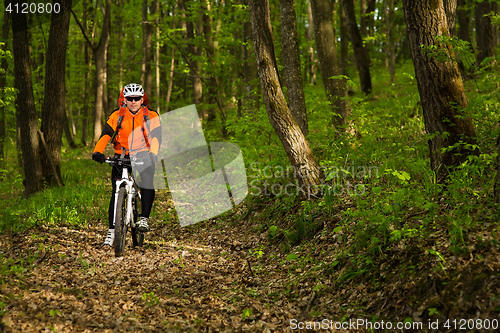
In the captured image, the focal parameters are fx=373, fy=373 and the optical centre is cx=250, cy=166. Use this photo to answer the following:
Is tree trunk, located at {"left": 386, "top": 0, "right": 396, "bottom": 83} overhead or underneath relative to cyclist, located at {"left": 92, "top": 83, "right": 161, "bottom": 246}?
overhead

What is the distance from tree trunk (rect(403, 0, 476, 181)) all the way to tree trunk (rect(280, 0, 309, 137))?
3205 mm

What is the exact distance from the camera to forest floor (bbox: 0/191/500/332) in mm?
3465

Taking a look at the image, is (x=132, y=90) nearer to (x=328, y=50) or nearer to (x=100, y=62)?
(x=328, y=50)

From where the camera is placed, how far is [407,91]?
1322 cm

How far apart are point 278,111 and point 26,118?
22.0 feet

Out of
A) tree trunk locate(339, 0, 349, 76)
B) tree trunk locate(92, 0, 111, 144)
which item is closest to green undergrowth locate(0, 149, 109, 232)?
tree trunk locate(92, 0, 111, 144)

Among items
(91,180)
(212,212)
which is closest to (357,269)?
(212,212)

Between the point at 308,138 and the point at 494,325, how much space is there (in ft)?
18.5

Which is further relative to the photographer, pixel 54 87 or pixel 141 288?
pixel 54 87

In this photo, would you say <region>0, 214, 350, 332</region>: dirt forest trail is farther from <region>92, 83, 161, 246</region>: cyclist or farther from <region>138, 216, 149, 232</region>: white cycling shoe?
<region>92, 83, 161, 246</region>: cyclist

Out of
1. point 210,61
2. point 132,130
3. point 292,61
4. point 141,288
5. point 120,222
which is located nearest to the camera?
point 141,288

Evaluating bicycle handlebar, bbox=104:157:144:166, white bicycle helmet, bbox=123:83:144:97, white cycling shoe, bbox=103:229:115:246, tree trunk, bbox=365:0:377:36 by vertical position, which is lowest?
white cycling shoe, bbox=103:229:115:246

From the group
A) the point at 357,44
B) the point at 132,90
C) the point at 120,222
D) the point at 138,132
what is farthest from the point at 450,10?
the point at 120,222

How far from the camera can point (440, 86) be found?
5.09 m
